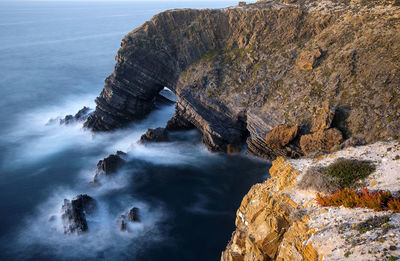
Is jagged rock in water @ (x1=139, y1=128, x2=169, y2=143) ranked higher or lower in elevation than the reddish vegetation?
lower

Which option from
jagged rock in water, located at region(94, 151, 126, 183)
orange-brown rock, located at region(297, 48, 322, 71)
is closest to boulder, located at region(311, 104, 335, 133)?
orange-brown rock, located at region(297, 48, 322, 71)

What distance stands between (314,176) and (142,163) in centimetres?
2248

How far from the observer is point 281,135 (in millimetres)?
29484

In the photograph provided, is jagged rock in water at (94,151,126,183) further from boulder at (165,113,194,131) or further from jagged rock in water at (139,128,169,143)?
boulder at (165,113,194,131)

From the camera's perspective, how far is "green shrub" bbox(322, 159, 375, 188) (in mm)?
13977

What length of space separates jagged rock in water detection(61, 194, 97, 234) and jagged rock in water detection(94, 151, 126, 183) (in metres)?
3.87

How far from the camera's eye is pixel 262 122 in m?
31.3

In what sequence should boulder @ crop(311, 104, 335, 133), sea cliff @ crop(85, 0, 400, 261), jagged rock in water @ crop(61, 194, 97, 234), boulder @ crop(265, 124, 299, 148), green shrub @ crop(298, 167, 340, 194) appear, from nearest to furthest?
1. green shrub @ crop(298, 167, 340, 194)
2. jagged rock in water @ crop(61, 194, 97, 234)
3. sea cliff @ crop(85, 0, 400, 261)
4. boulder @ crop(311, 104, 335, 133)
5. boulder @ crop(265, 124, 299, 148)

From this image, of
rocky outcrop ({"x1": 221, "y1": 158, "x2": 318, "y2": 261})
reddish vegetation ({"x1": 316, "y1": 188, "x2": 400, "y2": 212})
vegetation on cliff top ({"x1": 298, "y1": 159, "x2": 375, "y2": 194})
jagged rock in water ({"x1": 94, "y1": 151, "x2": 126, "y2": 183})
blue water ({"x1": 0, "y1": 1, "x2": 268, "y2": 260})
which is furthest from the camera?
jagged rock in water ({"x1": 94, "y1": 151, "x2": 126, "y2": 183})

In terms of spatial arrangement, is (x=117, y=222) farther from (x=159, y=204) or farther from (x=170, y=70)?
(x=170, y=70)

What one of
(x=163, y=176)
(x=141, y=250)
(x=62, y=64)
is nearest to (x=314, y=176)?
(x=141, y=250)

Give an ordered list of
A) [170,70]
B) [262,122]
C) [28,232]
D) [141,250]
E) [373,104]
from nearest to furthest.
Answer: [141,250]
[28,232]
[373,104]
[262,122]
[170,70]

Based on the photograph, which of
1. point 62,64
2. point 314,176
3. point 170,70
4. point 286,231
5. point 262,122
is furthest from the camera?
point 62,64

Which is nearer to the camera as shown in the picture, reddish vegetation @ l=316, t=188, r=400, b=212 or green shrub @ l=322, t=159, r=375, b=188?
reddish vegetation @ l=316, t=188, r=400, b=212
